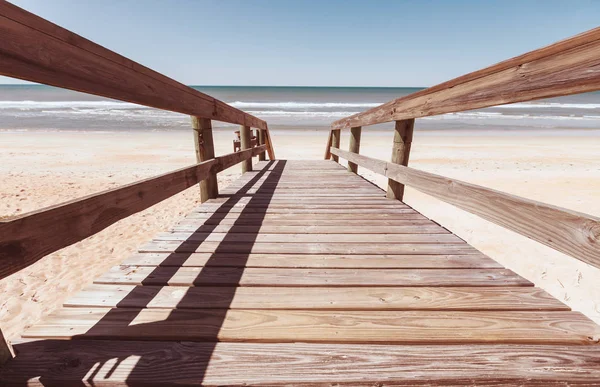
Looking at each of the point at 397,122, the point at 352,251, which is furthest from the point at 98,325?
the point at 397,122

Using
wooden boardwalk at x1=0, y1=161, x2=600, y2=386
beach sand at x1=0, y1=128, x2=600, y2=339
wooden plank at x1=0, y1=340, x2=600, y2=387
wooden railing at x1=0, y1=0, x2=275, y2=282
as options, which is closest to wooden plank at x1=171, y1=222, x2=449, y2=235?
wooden boardwalk at x1=0, y1=161, x2=600, y2=386

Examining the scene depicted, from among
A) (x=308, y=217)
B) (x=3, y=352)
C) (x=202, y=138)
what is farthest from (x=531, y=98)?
(x=202, y=138)

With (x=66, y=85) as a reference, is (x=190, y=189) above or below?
below

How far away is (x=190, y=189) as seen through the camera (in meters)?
6.48

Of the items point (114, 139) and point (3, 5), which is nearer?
point (3, 5)

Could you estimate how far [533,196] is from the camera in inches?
221

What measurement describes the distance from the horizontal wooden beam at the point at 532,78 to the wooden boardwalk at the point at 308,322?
39.4 inches

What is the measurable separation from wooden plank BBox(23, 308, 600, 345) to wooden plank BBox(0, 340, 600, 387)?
3 cm

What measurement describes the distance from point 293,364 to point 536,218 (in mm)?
1200

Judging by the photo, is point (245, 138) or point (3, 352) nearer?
point (3, 352)

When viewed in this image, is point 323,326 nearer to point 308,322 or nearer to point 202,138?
point 308,322

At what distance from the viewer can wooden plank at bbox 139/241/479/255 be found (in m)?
1.88

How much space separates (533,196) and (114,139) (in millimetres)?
17433

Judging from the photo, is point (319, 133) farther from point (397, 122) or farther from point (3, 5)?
point (3, 5)
